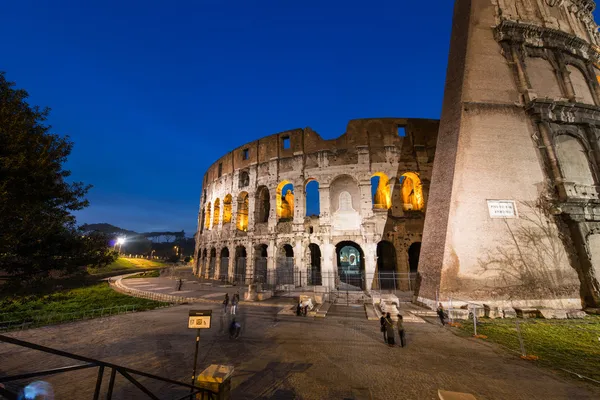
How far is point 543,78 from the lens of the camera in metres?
15.0

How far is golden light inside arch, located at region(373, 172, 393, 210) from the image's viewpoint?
1900 centimetres

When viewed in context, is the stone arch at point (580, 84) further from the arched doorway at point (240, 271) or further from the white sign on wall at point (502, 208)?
the arched doorway at point (240, 271)

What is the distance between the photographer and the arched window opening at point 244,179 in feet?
81.4

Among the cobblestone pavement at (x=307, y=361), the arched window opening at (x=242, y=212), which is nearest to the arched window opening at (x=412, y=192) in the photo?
the cobblestone pavement at (x=307, y=361)

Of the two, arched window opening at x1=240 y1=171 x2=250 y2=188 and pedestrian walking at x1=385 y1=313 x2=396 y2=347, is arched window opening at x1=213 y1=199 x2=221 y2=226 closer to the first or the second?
arched window opening at x1=240 y1=171 x2=250 y2=188

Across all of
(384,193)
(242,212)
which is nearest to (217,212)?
(242,212)

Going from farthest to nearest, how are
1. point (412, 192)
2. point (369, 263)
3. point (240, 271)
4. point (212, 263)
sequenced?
point (212, 263) → point (240, 271) → point (412, 192) → point (369, 263)

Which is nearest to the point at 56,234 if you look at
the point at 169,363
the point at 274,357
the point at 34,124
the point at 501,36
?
the point at 34,124

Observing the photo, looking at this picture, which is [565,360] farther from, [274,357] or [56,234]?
[56,234]

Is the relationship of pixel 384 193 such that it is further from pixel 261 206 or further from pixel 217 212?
pixel 217 212

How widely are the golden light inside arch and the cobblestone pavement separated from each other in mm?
11241

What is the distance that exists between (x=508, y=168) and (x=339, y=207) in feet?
34.5

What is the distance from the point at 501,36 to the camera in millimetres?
14961

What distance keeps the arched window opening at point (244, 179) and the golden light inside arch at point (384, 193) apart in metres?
12.3
